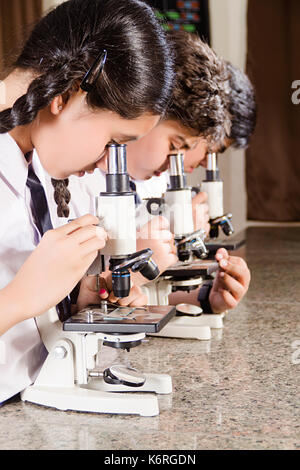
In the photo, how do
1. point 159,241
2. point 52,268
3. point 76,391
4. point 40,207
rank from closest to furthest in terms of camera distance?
point 52,268 < point 76,391 < point 40,207 < point 159,241

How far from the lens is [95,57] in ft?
3.17

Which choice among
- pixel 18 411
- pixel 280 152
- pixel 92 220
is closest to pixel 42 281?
pixel 92 220

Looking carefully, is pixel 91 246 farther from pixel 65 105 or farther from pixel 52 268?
pixel 65 105

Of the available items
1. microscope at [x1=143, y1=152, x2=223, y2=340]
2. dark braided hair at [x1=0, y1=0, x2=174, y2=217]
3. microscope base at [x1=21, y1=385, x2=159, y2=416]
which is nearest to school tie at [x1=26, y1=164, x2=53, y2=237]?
dark braided hair at [x1=0, y1=0, x2=174, y2=217]

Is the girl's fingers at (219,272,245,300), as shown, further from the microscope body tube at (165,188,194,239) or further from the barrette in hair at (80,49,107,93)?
the barrette in hair at (80,49,107,93)

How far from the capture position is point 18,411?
0.94 metres

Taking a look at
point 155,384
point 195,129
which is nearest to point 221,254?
point 195,129

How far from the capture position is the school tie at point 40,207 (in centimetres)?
106

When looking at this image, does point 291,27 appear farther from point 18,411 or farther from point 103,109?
point 18,411

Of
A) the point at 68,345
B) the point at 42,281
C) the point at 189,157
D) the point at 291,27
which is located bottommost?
the point at 68,345

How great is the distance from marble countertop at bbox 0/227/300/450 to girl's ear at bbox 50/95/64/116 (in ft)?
1.43

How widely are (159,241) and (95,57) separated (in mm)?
433

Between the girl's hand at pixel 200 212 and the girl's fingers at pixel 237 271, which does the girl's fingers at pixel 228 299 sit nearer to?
the girl's fingers at pixel 237 271

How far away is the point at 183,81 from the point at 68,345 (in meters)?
0.78
